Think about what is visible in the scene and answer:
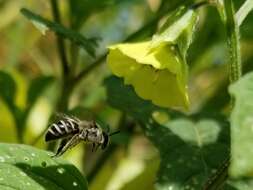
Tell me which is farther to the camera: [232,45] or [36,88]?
[36,88]

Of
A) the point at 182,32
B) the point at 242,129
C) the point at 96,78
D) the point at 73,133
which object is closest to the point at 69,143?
the point at 73,133

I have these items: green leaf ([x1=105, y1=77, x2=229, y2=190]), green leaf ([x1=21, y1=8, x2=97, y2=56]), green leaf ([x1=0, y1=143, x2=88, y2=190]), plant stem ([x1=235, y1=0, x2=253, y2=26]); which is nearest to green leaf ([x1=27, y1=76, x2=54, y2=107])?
green leaf ([x1=105, y1=77, x2=229, y2=190])

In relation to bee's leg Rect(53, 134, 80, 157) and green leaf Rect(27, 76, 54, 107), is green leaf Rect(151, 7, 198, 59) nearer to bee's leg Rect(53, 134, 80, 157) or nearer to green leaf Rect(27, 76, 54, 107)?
bee's leg Rect(53, 134, 80, 157)

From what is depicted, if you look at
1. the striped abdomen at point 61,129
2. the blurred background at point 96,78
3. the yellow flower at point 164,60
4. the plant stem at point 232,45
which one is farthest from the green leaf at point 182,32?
the blurred background at point 96,78

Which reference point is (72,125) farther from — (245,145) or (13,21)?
(13,21)

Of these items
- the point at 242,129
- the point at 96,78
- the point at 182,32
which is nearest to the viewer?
the point at 242,129

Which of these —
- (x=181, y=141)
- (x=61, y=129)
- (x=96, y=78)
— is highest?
(x=61, y=129)

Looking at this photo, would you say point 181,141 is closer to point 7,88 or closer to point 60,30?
point 60,30

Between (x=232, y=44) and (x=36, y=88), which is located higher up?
(x=232, y=44)
